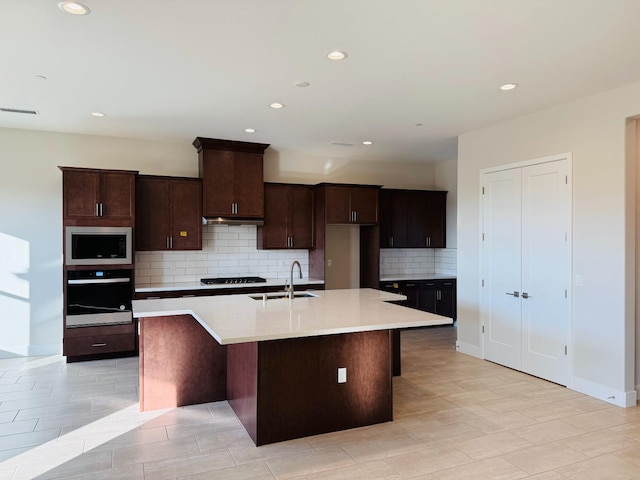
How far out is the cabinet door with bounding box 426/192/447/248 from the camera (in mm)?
7828

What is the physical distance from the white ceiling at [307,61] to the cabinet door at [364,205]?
1.68 meters

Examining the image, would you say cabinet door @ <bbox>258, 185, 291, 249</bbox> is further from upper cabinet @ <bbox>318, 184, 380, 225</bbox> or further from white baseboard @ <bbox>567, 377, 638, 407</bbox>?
white baseboard @ <bbox>567, 377, 638, 407</bbox>

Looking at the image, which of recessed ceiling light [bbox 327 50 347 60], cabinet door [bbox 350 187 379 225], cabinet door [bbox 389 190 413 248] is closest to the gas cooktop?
cabinet door [bbox 350 187 379 225]

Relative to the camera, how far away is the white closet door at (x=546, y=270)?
449 cm

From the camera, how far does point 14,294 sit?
5566 mm

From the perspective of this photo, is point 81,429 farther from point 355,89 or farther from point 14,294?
point 355,89

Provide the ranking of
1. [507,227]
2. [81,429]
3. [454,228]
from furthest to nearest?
[454,228], [507,227], [81,429]

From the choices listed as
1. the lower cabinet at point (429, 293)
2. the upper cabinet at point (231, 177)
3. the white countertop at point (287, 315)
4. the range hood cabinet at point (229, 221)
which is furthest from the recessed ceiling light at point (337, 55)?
the lower cabinet at point (429, 293)

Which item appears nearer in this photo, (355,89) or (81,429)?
(81,429)

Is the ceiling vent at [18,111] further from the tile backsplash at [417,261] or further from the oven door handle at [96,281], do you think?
the tile backsplash at [417,261]

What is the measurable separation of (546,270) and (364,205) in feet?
9.83

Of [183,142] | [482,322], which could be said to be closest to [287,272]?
[183,142]

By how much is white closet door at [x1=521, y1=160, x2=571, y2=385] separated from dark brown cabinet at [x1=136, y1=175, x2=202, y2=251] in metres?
4.10

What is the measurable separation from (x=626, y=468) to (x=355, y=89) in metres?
3.49
